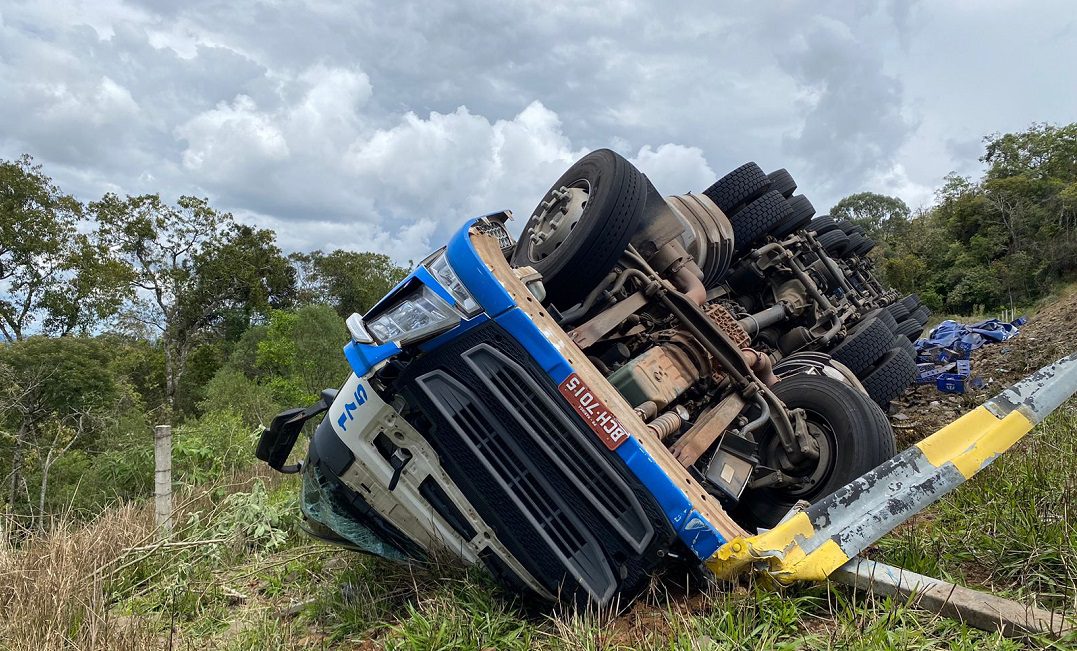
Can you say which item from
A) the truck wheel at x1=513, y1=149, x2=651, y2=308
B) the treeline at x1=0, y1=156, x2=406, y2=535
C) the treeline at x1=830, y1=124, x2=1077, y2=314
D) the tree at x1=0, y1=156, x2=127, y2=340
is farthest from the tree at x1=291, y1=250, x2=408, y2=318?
the truck wheel at x1=513, y1=149, x2=651, y2=308

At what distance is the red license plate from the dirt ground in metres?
3.43

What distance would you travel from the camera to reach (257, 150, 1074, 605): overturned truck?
2.27m

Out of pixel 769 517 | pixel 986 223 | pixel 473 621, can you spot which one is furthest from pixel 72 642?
pixel 986 223

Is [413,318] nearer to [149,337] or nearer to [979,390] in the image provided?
[979,390]

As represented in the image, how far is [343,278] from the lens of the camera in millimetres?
35531

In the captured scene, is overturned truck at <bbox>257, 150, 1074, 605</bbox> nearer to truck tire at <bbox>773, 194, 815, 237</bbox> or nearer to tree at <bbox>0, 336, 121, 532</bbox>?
truck tire at <bbox>773, 194, 815, 237</bbox>

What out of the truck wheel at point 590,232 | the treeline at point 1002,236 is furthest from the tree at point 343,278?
the truck wheel at point 590,232

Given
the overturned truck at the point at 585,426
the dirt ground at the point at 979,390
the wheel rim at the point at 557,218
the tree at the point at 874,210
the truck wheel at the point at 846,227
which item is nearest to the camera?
the overturned truck at the point at 585,426

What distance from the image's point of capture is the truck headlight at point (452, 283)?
248 centimetres

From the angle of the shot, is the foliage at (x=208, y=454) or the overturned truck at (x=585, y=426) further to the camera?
the foliage at (x=208, y=454)

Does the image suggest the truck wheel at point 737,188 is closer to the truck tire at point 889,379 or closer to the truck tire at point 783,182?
the truck tire at point 783,182

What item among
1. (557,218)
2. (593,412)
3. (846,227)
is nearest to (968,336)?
(846,227)

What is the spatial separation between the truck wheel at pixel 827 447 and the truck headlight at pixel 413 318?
1528 mm

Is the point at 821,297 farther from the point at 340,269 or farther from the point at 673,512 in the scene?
the point at 340,269
